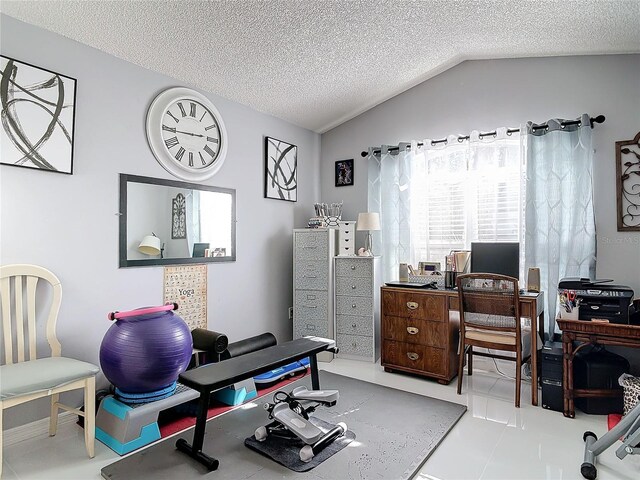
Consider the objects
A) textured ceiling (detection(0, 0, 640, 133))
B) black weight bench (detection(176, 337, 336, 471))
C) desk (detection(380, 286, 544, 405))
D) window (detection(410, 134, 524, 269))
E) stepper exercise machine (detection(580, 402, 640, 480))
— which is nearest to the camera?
stepper exercise machine (detection(580, 402, 640, 480))

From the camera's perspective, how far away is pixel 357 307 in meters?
3.78

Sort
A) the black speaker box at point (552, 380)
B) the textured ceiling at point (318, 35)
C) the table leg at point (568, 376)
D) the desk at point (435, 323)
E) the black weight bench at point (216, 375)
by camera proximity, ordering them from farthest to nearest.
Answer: the desk at point (435, 323), the black speaker box at point (552, 380), the table leg at point (568, 376), the textured ceiling at point (318, 35), the black weight bench at point (216, 375)

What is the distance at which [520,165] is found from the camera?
335cm

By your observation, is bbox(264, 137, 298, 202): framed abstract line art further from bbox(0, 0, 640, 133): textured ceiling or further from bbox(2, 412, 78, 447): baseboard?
bbox(2, 412, 78, 447): baseboard

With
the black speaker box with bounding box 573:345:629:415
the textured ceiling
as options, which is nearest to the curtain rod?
the textured ceiling

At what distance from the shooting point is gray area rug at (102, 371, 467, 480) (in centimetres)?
194

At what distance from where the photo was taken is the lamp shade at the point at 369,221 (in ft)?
12.5

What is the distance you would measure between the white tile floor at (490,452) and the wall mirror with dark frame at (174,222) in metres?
1.22

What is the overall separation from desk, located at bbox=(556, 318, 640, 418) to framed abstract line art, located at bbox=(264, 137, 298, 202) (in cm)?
278

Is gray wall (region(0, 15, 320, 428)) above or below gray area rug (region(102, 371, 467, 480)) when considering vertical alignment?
above

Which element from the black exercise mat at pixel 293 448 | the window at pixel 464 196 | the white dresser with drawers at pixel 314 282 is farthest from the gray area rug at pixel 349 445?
the window at pixel 464 196

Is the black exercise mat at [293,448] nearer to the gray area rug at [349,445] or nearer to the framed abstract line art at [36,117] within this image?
the gray area rug at [349,445]

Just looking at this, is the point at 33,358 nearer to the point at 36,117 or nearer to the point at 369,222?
the point at 36,117

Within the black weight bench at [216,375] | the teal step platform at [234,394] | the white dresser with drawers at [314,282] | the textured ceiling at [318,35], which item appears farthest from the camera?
the white dresser with drawers at [314,282]
